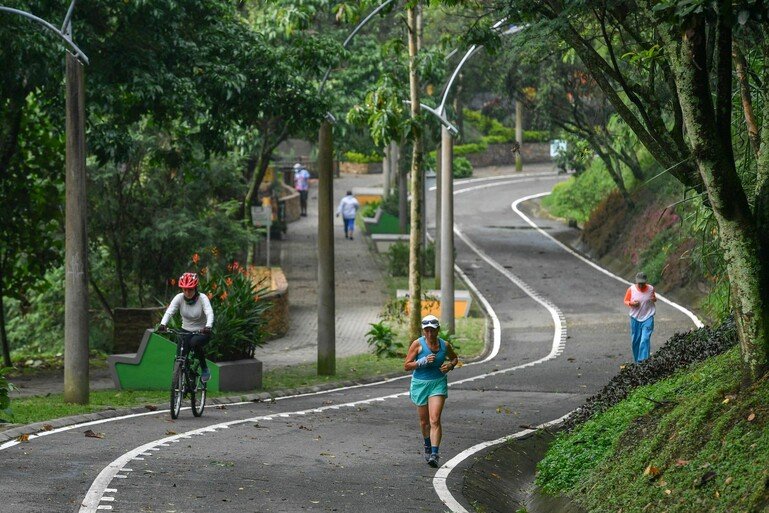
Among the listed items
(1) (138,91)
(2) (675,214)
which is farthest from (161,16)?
(2) (675,214)

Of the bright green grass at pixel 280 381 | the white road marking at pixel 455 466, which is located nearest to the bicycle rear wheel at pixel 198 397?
the bright green grass at pixel 280 381

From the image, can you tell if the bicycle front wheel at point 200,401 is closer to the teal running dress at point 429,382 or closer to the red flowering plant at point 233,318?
the red flowering plant at point 233,318

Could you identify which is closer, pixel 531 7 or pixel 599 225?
pixel 531 7

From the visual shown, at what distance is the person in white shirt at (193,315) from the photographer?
17875 millimetres

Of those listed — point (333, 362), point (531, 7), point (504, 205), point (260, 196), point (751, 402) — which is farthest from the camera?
point (504, 205)

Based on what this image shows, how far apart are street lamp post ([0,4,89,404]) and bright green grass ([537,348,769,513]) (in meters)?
7.72

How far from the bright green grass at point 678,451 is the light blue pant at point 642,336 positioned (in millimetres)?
8518

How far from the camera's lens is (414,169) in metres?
30.0

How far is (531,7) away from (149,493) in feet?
29.1

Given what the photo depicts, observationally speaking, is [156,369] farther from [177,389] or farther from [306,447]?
[306,447]

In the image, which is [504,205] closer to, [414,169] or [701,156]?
[414,169]

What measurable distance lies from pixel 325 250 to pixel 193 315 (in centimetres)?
821

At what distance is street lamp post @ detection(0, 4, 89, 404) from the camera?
19562 millimetres

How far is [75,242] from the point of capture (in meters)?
19.7
